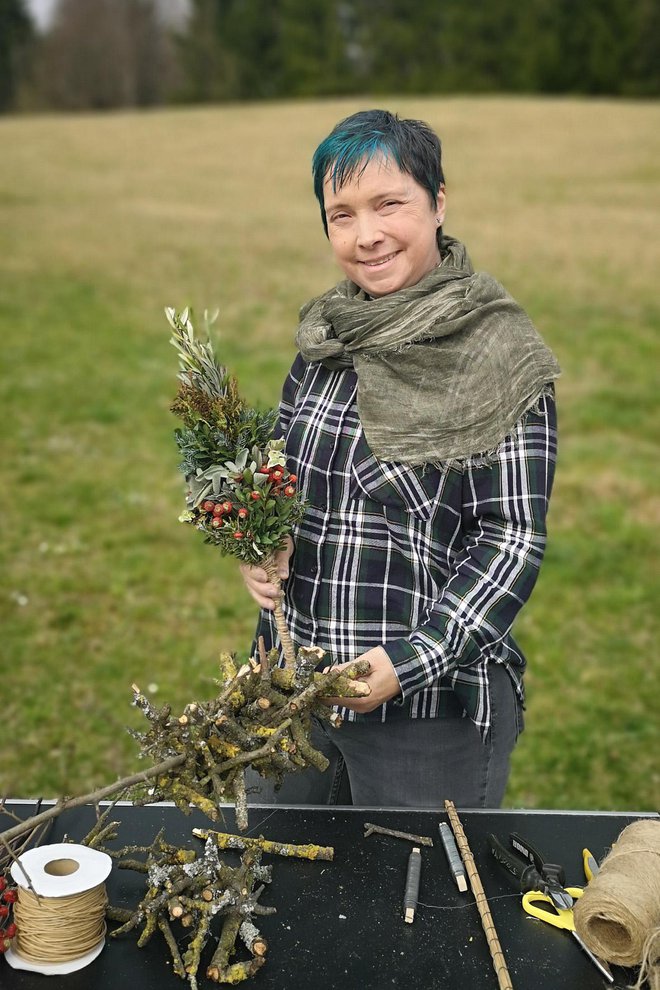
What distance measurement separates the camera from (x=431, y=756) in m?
2.42

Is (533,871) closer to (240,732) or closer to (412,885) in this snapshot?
(412,885)

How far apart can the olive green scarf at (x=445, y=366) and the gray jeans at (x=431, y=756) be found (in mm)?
580

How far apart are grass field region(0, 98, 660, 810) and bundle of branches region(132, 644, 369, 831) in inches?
107

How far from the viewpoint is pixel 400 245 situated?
2.24 m

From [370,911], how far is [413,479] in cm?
90

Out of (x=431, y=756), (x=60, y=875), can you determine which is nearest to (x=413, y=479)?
(x=431, y=756)

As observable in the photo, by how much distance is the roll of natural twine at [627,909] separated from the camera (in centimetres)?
172

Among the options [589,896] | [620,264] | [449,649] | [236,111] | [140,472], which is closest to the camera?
[589,896]

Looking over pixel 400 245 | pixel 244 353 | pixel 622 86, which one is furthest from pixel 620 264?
pixel 622 86

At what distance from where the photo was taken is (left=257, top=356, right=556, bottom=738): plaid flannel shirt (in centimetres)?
221

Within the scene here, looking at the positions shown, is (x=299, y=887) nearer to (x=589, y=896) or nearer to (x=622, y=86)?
(x=589, y=896)

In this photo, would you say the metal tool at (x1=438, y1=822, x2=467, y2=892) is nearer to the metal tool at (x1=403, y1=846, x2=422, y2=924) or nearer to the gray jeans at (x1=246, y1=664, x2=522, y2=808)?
A: the metal tool at (x1=403, y1=846, x2=422, y2=924)

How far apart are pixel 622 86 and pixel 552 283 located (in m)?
29.3

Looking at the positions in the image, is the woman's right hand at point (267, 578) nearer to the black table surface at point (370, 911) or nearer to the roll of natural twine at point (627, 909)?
the black table surface at point (370, 911)
